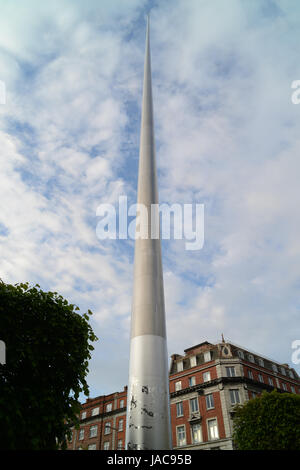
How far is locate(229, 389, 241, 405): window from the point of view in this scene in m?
53.4

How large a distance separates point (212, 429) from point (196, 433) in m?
3.41

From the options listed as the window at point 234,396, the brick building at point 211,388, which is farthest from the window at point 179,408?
the window at point 234,396

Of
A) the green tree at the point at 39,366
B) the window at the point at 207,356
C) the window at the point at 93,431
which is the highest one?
the window at the point at 207,356

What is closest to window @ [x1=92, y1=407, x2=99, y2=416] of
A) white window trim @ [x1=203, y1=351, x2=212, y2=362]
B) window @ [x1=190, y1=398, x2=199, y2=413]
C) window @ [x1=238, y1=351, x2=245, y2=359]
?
window @ [x1=190, y1=398, x2=199, y2=413]

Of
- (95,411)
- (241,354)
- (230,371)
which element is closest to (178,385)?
A: (230,371)

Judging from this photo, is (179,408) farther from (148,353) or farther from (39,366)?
(39,366)

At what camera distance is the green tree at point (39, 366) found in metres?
11.7

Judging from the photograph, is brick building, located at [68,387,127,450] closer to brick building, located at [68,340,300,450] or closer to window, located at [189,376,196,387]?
brick building, located at [68,340,300,450]

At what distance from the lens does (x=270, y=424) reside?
33.9 metres

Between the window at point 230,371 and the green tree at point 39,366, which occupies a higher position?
the window at point 230,371

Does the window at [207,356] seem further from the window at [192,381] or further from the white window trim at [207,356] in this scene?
the window at [192,381]

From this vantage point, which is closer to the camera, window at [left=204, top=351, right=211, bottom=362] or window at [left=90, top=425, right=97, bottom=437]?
window at [left=204, top=351, right=211, bottom=362]

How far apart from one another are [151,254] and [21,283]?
22.4ft
